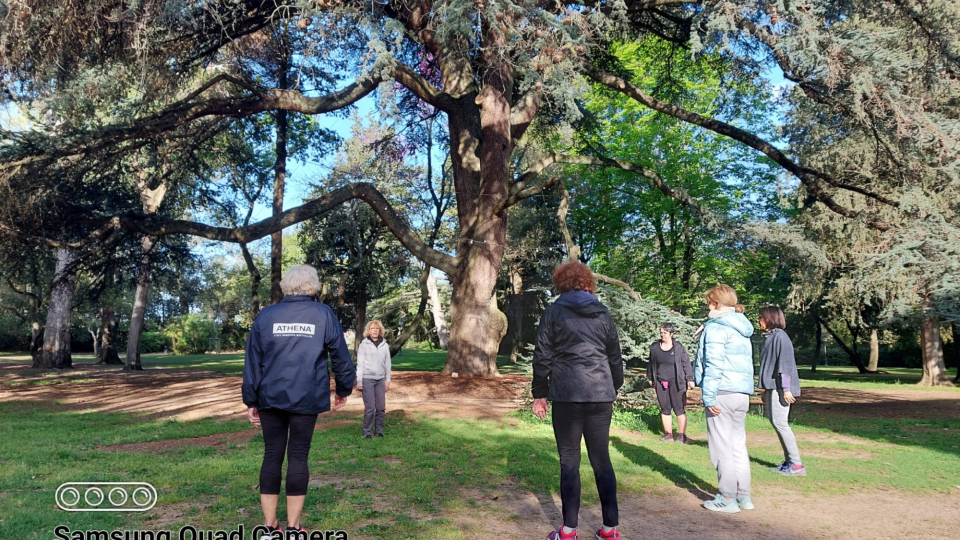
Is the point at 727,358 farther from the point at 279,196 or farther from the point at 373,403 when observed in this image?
the point at 279,196

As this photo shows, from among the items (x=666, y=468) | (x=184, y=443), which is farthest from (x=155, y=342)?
(x=666, y=468)

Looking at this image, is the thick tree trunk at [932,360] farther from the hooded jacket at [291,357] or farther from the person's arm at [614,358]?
the hooded jacket at [291,357]

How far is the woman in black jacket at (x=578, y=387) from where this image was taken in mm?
4246

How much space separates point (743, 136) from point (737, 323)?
9.50 meters

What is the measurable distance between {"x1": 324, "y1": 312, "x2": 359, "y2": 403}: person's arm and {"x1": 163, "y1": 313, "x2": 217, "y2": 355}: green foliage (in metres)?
51.6

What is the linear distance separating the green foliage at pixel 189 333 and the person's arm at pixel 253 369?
51.5 m

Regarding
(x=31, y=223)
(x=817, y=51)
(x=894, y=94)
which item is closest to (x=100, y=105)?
(x=31, y=223)

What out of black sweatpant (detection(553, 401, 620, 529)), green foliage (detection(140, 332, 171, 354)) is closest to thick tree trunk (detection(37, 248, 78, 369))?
black sweatpant (detection(553, 401, 620, 529))

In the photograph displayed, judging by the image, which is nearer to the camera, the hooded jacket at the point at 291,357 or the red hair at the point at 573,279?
the hooded jacket at the point at 291,357

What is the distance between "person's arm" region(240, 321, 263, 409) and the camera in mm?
4105

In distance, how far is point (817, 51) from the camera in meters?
8.72

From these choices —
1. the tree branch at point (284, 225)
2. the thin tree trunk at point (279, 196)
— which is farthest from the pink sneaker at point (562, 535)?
the thin tree trunk at point (279, 196)

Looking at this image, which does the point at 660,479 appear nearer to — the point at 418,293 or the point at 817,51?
the point at 817,51

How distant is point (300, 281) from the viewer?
14.2 ft
